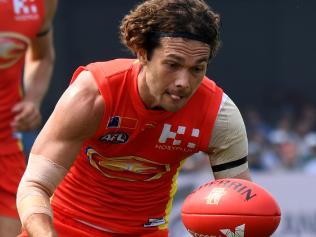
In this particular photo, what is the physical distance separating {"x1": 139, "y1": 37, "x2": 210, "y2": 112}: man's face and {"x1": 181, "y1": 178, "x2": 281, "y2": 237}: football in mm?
447

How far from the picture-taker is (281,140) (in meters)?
11.9

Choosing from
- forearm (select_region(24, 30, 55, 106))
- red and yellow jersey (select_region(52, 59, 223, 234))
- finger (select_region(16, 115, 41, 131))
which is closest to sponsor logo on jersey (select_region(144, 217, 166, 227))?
red and yellow jersey (select_region(52, 59, 223, 234))

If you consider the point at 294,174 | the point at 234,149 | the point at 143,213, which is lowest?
the point at 294,174

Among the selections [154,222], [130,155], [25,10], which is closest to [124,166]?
[130,155]

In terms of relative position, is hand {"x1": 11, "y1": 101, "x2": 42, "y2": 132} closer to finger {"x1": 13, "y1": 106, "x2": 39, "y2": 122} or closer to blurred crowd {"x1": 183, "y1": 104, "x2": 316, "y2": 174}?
finger {"x1": 13, "y1": 106, "x2": 39, "y2": 122}

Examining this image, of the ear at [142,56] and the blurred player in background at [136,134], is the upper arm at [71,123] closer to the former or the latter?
the blurred player in background at [136,134]

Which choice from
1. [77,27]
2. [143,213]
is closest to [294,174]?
[143,213]

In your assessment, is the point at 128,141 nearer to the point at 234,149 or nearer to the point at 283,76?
the point at 234,149

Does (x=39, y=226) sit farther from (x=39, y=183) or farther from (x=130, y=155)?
(x=130, y=155)

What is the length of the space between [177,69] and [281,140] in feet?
23.8

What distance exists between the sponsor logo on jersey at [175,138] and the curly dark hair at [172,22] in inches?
16.4

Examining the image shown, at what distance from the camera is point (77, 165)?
17.6 feet

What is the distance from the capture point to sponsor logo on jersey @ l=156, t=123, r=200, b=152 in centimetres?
514

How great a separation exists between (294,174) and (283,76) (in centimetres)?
Result: 463
